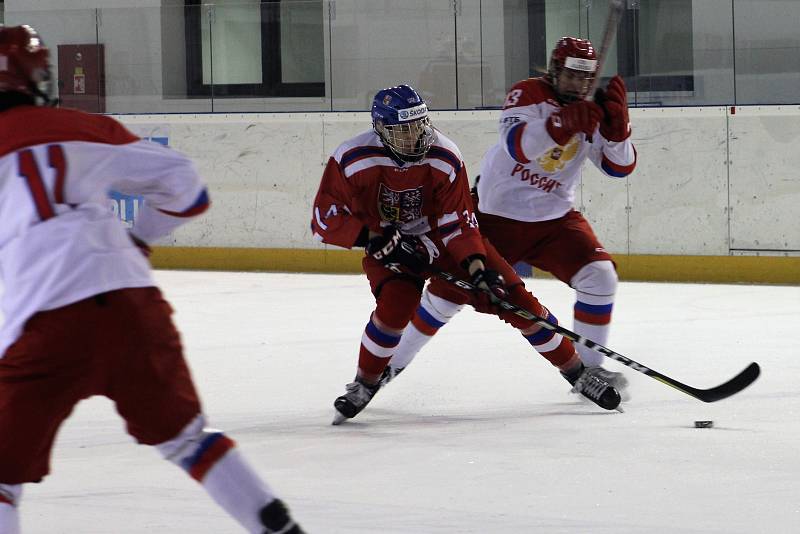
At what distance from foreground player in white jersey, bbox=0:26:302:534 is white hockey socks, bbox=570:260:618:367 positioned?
6.74 ft

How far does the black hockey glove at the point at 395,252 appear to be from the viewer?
335cm

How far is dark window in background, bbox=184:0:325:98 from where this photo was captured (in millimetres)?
8102

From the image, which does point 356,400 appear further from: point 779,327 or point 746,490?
point 779,327

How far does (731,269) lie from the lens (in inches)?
263

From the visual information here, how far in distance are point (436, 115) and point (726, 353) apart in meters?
3.40

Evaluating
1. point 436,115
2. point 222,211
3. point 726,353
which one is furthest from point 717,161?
point 222,211

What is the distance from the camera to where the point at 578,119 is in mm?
3463

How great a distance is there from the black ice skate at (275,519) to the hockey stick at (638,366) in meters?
1.69

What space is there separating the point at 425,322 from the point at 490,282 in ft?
1.23

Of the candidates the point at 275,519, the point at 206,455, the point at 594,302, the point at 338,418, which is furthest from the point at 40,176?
the point at 594,302

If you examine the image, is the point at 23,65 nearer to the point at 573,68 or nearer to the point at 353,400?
the point at 353,400

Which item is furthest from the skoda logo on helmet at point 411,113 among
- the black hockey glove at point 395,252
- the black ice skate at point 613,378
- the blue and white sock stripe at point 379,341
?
the black ice skate at point 613,378

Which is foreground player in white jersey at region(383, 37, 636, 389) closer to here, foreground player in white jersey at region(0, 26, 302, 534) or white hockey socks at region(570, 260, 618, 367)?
white hockey socks at region(570, 260, 618, 367)

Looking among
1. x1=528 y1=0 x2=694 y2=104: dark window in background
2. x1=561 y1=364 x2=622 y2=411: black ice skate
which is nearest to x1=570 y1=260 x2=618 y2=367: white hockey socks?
x1=561 y1=364 x2=622 y2=411: black ice skate
